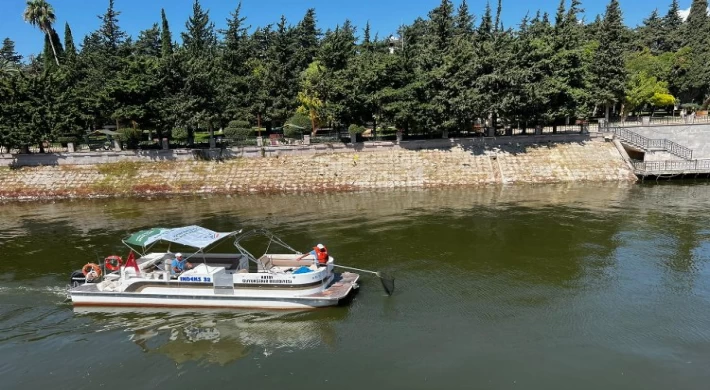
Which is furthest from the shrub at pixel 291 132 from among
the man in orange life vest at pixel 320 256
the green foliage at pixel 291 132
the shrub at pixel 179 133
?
the man in orange life vest at pixel 320 256

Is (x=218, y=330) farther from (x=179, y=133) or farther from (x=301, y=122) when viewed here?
(x=301, y=122)

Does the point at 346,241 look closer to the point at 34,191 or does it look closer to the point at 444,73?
the point at 444,73

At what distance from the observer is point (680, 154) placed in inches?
2074

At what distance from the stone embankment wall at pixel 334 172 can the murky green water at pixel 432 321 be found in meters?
16.6

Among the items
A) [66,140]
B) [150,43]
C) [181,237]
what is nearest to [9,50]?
[150,43]

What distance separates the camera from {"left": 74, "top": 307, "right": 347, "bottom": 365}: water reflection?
17.2 metres

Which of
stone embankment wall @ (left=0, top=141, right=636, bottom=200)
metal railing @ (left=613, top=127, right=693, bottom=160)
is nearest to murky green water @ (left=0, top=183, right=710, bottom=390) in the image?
stone embankment wall @ (left=0, top=141, right=636, bottom=200)

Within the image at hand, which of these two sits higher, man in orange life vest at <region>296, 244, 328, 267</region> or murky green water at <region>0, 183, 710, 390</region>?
man in orange life vest at <region>296, 244, 328, 267</region>

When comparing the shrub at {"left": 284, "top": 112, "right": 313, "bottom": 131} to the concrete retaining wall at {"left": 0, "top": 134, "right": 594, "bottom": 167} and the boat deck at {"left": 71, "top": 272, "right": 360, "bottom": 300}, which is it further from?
the boat deck at {"left": 71, "top": 272, "right": 360, "bottom": 300}

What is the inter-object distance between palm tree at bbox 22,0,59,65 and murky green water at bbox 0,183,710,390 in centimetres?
6306

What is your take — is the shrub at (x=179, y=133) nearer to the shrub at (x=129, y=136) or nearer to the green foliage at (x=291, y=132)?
the shrub at (x=129, y=136)

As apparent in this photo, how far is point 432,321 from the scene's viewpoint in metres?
18.7

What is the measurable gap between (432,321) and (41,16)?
3570 inches

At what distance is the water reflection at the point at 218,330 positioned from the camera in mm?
17188
